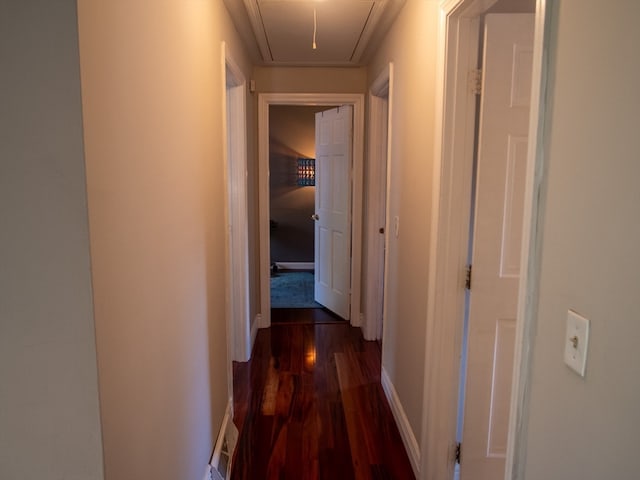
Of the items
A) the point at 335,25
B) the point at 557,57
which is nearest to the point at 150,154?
the point at 557,57

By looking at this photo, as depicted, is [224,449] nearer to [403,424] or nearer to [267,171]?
[403,424]

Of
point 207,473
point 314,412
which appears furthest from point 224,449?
point 314,412

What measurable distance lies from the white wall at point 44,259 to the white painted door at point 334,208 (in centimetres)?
315

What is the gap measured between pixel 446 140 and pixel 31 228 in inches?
55.8

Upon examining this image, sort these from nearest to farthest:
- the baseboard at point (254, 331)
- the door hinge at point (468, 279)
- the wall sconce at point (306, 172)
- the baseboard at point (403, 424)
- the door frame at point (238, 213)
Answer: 1. the door hinge at point (468, 279)
2. the baseboard at point (403, 424)
3. the door frame at point (238, 213)
4. the baseboard at point (254, 331)
5. the wall sconce at point (306, 172)

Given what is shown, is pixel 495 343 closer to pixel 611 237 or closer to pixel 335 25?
pixel 611 237

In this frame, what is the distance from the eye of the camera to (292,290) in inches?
211

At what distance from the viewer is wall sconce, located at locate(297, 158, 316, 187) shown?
6.27m

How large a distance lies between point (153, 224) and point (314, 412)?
1.83 metres

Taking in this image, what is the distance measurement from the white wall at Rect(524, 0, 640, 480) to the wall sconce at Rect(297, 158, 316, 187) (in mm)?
5488

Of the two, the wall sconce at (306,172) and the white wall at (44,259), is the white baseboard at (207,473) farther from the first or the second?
the wall sconce at (306,172)

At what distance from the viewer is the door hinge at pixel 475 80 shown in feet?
5.41

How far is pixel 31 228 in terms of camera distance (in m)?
0.87


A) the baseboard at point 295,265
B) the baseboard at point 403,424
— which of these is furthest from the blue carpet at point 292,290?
the baseboard at point 403,424
